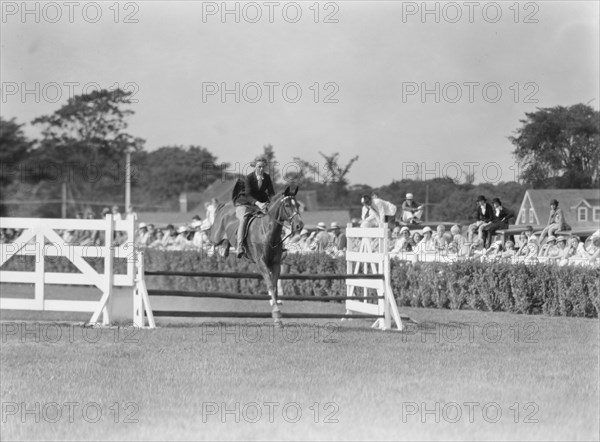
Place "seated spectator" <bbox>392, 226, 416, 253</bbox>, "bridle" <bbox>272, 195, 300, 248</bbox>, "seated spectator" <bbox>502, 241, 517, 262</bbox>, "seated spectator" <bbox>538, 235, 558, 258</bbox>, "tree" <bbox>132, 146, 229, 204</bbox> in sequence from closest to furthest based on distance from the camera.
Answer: "bridle" <bbox>272, 195, 300, 248</bbox> < "seated spectator" <bbox>538, 235, 558, 258</bbox> < "seated spectator" <bbox>502, 241, 517, 262</bbox> < "seated spectator" <bbox>392, 226, 416, 253</bbox> < "tree" <bbox>132, 146, 229, 204</bbox>

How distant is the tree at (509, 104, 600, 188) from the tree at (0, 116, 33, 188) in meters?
44.7

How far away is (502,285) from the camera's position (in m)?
19.4

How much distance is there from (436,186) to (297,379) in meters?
37.5

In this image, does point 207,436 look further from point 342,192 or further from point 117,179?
point 117,179

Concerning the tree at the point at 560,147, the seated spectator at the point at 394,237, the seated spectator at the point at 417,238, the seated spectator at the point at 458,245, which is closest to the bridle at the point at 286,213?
the seated spectator at the point at 458,245

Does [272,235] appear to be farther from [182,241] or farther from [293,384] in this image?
[182,241]

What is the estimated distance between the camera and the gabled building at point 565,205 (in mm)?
34344

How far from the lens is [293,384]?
31.6 ft

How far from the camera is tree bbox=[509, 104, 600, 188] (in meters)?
37.1

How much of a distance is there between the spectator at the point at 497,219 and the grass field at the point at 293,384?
7.09 meters

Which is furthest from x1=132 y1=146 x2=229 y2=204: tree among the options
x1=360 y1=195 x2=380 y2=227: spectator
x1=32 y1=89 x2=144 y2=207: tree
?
x1=360 y1=195 x2=380 y2=227: spectator

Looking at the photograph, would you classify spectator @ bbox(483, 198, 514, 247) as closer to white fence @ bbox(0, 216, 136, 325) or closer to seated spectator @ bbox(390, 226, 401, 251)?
seated spectator @ bbox(390, 226, 401, 251)

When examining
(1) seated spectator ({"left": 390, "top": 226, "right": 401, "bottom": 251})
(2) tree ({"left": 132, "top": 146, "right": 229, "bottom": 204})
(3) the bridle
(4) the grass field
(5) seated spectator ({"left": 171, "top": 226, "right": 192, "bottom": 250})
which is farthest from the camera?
(2) tree ({"left": 132, "top": 146, "right": 229, "bottom": 204})

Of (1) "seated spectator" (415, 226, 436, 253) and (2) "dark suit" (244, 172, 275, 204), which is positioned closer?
(2) "dark suit" (244, 172, 275, 204)
